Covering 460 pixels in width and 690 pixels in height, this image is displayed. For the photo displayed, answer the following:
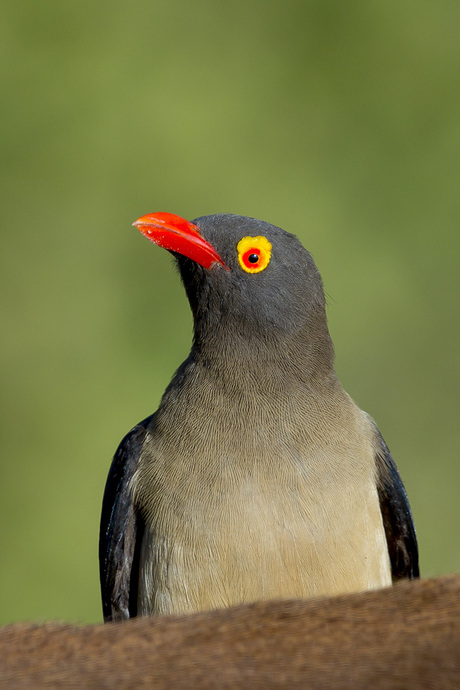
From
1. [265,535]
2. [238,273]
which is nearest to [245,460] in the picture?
[265,535]

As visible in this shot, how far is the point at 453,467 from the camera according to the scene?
37.4 ft

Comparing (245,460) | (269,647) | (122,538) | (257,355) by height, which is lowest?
(269,647)

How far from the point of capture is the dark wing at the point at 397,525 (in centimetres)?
405

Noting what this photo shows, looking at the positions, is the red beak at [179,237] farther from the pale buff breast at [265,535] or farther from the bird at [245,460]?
Result: the pale buff breast at [265,535]

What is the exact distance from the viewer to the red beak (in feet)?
11.8

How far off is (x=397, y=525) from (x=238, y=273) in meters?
1.37

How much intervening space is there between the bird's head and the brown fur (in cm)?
242

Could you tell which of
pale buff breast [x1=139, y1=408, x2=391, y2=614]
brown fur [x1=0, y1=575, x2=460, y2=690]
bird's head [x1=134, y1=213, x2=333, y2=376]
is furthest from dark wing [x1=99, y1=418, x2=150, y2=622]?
brown fur [x1=0, y1=575, x2=460, y2=690]

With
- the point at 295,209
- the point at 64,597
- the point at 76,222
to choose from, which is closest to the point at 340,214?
the point at 295,209

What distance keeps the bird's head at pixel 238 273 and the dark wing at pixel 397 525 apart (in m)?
0.75

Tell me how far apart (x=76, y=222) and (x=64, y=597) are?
4554 mm

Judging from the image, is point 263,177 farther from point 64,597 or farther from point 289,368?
point 289,368

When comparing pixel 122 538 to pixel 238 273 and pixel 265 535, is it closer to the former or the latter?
pixel 265 535

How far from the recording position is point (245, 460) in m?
3.42
